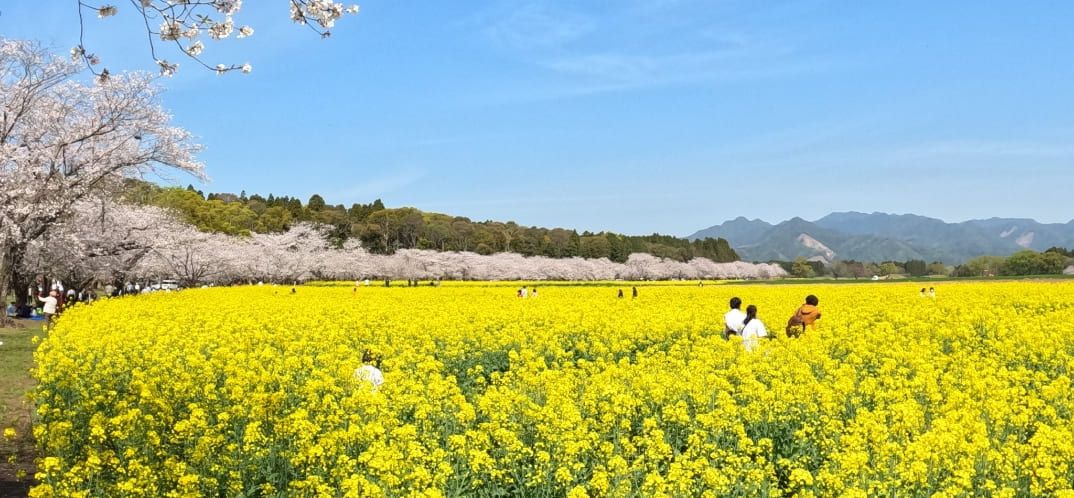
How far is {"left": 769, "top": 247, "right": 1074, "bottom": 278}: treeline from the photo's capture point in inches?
5109

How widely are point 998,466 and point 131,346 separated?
1374 cm

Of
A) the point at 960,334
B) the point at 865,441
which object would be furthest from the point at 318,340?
the point at 960,334

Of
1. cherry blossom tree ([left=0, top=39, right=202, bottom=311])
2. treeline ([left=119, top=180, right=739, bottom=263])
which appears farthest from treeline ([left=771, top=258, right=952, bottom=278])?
cherry blossom tree ([left=0, top=39, right=202, bottom=311])

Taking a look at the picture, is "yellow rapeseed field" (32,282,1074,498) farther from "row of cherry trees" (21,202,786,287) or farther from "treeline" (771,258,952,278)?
"treeline" (771,258,952,278)

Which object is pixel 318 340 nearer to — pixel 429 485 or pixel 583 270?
pixel 429 485

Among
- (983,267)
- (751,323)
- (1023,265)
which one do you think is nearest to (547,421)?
(751,323)

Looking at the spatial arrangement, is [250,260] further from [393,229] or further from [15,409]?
[15,409]

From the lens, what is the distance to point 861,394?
10695 mm

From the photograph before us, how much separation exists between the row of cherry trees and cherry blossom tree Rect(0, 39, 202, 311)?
6.45ft

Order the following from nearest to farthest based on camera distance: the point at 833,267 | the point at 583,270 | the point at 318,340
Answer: the point at 318,340, the point at 583,270, the point at 833,267

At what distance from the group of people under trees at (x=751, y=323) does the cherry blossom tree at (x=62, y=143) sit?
19.7 m

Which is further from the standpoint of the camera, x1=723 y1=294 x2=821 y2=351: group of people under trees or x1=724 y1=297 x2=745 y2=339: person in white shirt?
x1=724 y1=297 x2=745 y2=339: person in white shirt

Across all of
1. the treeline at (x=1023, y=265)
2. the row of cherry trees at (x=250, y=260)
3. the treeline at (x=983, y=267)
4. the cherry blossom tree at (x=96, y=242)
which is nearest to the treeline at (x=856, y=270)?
the treeline at (x=983, y=267)

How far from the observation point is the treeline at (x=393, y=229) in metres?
104
